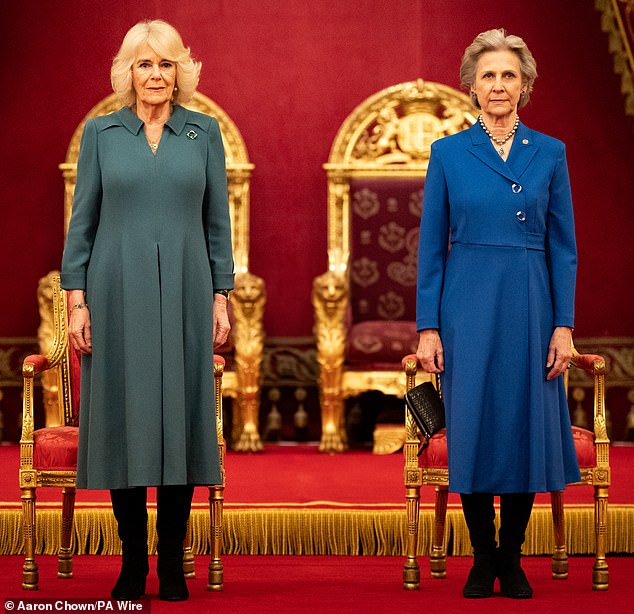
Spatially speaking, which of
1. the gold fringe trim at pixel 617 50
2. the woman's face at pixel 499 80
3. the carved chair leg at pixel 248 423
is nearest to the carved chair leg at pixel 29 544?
the woman's face at pixel 499 80

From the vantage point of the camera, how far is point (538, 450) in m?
3.15

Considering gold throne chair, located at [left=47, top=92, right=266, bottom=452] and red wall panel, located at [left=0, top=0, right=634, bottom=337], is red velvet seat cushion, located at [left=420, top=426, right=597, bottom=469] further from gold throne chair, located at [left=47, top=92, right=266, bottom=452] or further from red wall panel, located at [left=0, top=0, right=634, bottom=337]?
red wall panel, located at [left=0, top=0, right=634, bottom=337]

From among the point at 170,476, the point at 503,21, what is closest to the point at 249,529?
the point at 170,476

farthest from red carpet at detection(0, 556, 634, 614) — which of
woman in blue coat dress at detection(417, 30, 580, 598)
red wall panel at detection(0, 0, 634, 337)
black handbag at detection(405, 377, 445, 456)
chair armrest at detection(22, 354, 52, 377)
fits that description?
red wall panel at detection(0, 0, 634, 337)

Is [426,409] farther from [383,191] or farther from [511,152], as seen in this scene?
[383,191]

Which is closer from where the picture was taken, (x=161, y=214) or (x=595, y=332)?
(x=161, y=214)

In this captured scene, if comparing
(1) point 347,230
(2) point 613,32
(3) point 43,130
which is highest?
(2) point 613,32

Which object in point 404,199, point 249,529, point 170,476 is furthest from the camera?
point 404,199

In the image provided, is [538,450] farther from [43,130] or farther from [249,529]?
[43,130]

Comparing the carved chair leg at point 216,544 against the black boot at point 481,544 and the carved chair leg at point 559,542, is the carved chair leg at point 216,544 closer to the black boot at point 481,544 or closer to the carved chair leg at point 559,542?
the black boot at point 481,544

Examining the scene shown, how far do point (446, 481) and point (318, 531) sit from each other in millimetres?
758

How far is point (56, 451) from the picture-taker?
11.4ft

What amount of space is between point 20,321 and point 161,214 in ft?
11.2

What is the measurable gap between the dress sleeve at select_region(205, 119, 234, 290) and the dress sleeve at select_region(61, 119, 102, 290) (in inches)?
10.6
